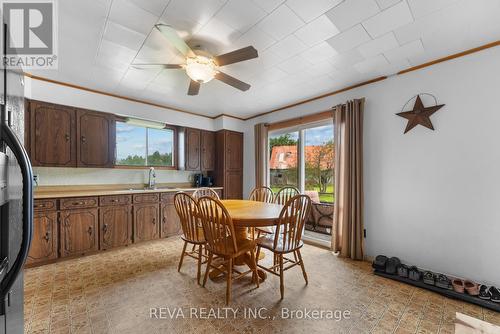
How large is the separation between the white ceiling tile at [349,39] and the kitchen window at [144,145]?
3.28 meters

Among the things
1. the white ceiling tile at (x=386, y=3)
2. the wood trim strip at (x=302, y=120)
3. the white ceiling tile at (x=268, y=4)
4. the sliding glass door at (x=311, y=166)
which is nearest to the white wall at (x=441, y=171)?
the wood trim strip at (x=302, y=120)

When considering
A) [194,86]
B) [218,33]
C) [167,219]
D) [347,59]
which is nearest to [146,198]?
[167,219]

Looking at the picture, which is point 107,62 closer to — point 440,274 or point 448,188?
point 448,188

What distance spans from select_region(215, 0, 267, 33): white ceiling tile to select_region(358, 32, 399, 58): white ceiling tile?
1176 millimetres

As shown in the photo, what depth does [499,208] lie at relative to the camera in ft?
6.86

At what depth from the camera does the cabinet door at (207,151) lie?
4.68 m

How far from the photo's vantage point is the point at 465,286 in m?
2.10

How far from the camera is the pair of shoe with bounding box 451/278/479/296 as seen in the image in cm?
204

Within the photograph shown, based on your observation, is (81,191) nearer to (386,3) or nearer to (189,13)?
(189,13)

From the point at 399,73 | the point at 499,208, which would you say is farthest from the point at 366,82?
the point at 499,208

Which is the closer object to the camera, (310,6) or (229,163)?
(310,6)

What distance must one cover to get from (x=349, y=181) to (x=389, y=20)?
195 centimetres

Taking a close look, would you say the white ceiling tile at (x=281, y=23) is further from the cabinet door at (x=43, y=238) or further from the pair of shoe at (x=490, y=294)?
the cabinet door at (x=43, y=238)

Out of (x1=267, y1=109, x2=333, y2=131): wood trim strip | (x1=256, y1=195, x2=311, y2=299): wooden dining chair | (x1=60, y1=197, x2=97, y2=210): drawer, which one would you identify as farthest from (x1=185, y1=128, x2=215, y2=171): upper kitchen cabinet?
(x1=256, y1=195, x2=311, y2=299): wooden dining chair
